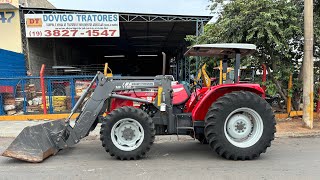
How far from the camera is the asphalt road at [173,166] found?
514 cm

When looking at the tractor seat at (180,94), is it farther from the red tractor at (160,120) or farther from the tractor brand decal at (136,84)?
the tractor brand decal at (136,84)

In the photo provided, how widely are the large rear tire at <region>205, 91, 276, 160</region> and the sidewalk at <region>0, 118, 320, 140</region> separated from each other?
2540 millimetres

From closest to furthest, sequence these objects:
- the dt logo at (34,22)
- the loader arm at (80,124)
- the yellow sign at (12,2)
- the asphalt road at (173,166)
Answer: the asphalt road at (173,166) < the loader arm at (80,124) < the yellow sign at (12,2) < the dt logo at (34,22)

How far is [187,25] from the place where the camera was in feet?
67.2

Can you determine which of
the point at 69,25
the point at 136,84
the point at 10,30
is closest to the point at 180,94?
the point at 136,84

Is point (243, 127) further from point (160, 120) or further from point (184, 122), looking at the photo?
point (160, 120)

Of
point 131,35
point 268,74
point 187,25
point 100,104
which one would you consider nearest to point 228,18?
point 268,74

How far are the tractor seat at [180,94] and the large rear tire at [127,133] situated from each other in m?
0.89

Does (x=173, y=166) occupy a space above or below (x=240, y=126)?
below

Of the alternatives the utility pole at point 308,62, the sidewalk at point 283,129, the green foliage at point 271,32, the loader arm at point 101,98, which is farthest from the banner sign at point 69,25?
the loader arm at point 101,98

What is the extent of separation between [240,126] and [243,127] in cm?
6

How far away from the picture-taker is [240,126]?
19.9 ft

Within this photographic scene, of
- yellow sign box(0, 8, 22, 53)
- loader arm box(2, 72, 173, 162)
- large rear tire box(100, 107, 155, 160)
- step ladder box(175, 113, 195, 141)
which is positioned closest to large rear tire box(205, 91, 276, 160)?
step ladder box(175, 113, 195, 141)

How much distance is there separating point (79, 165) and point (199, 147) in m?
2.66
